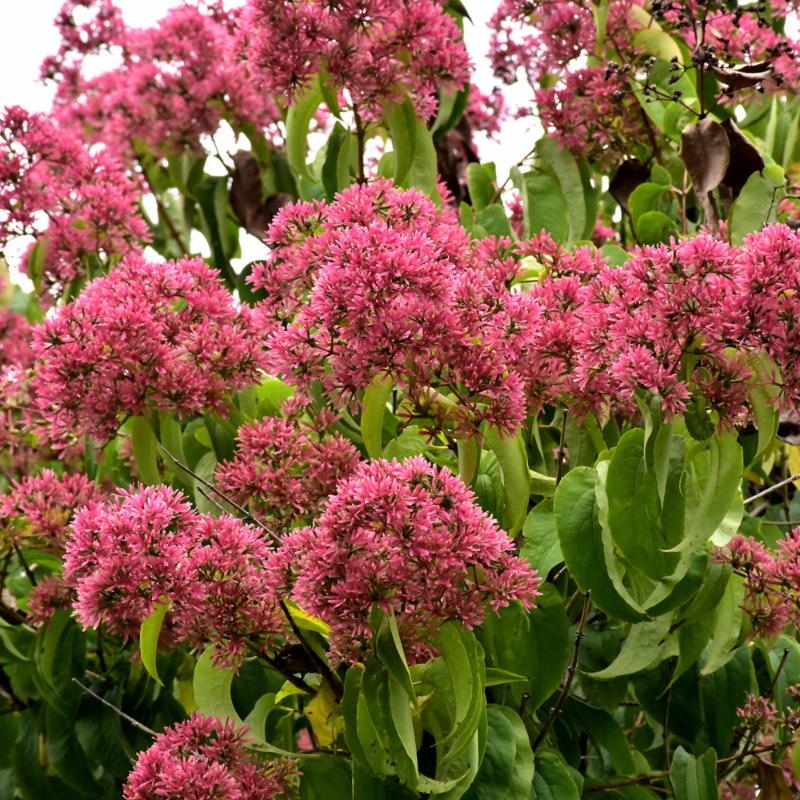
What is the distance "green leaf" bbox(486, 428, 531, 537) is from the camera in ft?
3.55

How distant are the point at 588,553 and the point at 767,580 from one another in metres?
0.19

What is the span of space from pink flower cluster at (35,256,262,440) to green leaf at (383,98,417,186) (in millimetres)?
325

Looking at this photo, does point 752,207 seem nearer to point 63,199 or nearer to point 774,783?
point 774,783

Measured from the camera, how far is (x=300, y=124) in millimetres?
1564

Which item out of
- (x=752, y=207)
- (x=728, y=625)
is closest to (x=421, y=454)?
(x=728, y=625)

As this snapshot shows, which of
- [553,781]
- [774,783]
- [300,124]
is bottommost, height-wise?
[774,783]

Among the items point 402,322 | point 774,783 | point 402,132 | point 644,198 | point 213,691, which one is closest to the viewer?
point 402,322

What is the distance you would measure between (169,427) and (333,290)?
34 cm

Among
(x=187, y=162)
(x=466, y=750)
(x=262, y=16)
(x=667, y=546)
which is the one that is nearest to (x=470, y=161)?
(x=187, y=162)

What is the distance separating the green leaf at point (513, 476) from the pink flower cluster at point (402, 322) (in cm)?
4

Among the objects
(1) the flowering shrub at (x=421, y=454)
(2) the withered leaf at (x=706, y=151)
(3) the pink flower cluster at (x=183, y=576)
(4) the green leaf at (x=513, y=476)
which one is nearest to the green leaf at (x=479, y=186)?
(1) the flowering shrub at (x=421, y=454)

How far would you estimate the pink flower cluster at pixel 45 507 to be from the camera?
1388 millimetres

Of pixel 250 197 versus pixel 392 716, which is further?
pixel 250 197

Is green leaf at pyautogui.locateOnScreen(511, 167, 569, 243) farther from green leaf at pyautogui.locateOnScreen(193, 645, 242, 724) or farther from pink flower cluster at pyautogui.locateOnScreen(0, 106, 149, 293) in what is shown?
green leaf at pyautogui.locateOnScreen(193, 645, 242, 724)
